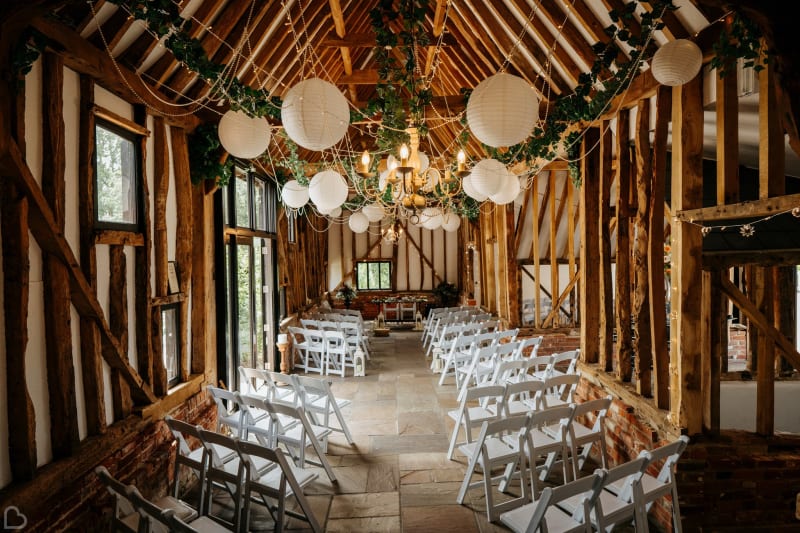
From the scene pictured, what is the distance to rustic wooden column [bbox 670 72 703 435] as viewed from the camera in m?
3.65

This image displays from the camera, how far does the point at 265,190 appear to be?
8812mm

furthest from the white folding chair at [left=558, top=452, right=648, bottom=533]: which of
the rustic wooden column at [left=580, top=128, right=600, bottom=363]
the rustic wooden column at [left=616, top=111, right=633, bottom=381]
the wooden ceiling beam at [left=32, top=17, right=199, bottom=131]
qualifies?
the wooden ceiling beam at [left=32, top=17, right=199, bottom=131]

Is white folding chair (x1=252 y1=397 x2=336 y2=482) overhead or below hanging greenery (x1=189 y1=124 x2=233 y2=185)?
below

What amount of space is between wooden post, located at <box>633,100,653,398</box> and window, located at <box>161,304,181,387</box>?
15.0 ft

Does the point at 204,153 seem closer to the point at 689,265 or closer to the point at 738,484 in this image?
the point at 689,265

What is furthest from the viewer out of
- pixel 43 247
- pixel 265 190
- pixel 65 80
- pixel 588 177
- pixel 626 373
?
pixel 265 190

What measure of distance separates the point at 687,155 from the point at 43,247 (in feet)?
15.2

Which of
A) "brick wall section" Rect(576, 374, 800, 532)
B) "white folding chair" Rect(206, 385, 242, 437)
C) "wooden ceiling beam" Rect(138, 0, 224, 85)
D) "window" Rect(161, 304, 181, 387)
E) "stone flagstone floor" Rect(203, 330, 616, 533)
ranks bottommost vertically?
"stone flagstone floor" Rect(203, 330, 616, 533)

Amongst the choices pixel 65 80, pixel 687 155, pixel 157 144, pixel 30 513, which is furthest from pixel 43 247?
pixel 687 155

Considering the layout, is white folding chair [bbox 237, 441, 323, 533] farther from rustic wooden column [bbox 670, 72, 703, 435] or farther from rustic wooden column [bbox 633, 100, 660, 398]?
rustic wooden column [bbox 633, 100, 660, 398]

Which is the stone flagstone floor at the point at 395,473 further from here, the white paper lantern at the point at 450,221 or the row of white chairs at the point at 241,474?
the white paper lantern at the point at 450,221

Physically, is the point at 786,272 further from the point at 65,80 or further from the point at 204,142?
the point at 65,80

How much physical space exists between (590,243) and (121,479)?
214 inches

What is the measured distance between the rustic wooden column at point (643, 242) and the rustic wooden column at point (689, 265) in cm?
59
